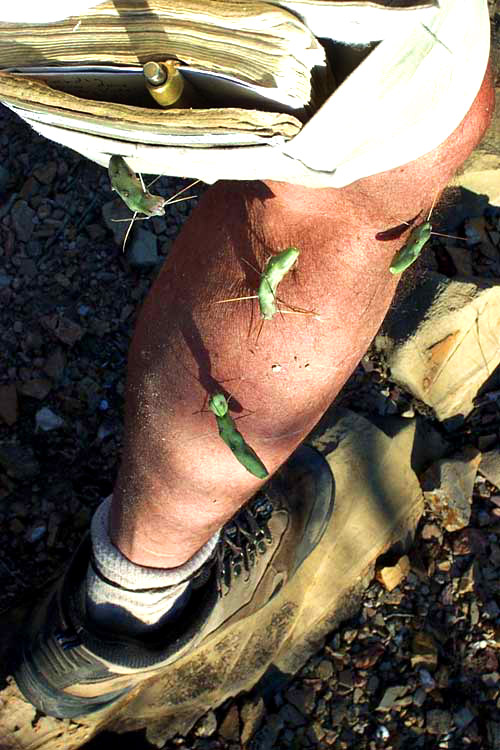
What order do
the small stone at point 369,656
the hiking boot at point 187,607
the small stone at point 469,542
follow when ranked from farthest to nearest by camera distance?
the small stone at point 469,542 < the small stone at point 369,656 < the hiking boot at point 187,607

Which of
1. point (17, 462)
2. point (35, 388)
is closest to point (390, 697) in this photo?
point (17, 462)

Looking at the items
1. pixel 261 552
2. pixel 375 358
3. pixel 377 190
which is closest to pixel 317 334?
pixel 377 190

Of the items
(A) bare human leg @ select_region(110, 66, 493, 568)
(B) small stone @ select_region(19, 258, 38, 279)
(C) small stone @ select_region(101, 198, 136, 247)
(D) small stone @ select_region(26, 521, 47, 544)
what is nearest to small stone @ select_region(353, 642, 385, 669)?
(A) bare human leg @ select_region(110, 66, 493, 568)

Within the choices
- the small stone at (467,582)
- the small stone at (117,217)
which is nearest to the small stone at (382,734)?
the small stone at (467,582)

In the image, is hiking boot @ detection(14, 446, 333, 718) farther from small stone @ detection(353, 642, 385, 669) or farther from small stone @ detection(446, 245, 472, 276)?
small stone @ detection(446, 245, 472, 276)

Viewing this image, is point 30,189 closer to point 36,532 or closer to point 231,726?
point 36,532

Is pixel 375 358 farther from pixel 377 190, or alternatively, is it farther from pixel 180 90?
pixel 180 90

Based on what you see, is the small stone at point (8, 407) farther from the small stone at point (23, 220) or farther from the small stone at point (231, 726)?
the small stone at point (231, 726)
